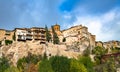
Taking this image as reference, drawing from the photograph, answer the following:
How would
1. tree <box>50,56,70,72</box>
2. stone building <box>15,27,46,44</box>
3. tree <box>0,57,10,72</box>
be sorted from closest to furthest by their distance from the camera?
tree <box>50,56,70,72</box>, tree <box>0,57,10,72</box>, stone building <box>15,27,46,44</box>

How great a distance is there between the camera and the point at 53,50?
101 meters

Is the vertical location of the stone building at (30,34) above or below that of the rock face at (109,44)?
above

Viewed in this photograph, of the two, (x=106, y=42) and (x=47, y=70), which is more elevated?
(x=106, y=42)

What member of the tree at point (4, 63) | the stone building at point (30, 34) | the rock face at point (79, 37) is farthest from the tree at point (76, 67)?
the stone building at point (30, 34)

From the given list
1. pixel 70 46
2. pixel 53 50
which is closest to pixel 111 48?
pixel 70 46

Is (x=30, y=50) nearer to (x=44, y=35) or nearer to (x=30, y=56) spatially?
(x=30, y=56)

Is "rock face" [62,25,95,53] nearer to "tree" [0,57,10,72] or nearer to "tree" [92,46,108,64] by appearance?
"tree" [92,46,108,64]

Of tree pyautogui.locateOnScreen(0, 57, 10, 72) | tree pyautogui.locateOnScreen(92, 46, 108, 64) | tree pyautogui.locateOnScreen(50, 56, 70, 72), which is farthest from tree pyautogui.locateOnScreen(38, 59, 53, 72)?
tree pyautogui.locateOnScreen(92, 46, 108, 64)

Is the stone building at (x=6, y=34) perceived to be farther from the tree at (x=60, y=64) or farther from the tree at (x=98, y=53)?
the tree at (x=60, y=64)

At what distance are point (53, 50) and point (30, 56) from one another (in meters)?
8.56

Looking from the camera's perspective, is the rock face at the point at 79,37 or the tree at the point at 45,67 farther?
the rock face at the point at 79,37

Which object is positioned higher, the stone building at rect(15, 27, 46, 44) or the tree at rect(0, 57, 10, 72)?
the stone building at rect(15, 27, 46, 44)

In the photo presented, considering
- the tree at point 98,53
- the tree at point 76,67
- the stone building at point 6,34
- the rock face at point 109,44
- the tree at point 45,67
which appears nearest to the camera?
the tree at point 76,67

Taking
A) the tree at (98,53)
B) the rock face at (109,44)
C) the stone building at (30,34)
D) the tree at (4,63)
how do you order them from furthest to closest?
the rock face at (109,44) → the stone building at (30,34) → the tree at (98,53) → the tree at (4,63)
